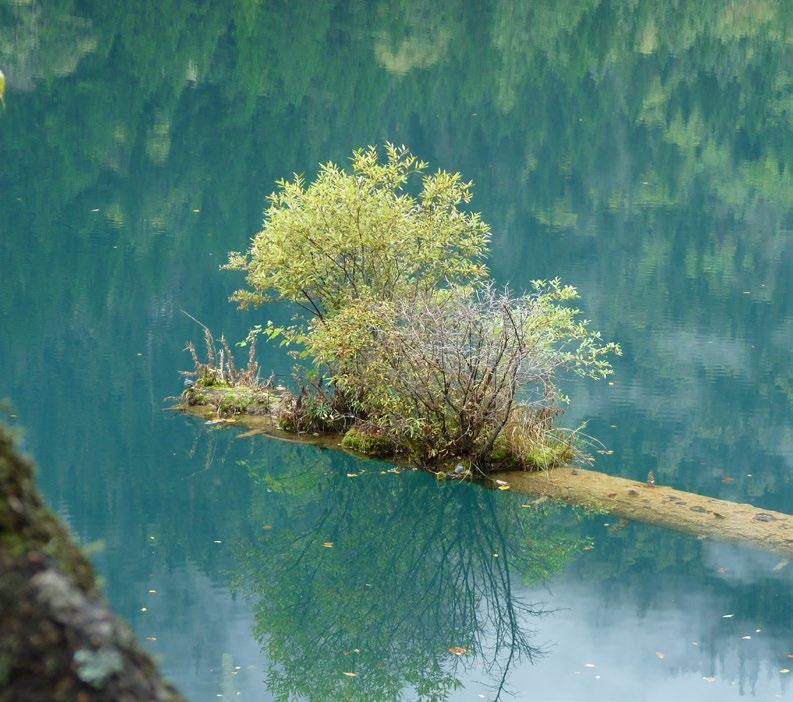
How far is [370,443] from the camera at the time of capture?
11.6 m

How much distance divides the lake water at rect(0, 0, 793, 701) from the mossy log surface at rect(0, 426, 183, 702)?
51 centimetres

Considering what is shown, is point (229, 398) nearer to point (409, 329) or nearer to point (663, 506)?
point (409, 329)

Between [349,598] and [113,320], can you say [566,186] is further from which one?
[349,598]

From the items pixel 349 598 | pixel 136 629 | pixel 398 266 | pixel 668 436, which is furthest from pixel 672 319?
pixel 136 629

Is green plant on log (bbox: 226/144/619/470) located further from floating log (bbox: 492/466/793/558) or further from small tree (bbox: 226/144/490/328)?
floating log (bbox: 492/466/793/558)

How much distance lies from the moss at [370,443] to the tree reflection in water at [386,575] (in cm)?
16

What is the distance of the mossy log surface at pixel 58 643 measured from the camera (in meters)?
1.88

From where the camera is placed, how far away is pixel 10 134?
28453mm

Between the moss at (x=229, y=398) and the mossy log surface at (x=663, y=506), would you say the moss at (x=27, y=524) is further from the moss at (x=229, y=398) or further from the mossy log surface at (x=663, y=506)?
the moss at (x=229, y=398)

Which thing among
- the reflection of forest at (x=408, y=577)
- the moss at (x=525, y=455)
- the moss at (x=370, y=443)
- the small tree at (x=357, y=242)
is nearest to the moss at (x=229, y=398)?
the reflection of forest at (x=408, y=577)

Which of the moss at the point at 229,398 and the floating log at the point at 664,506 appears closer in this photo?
the floating log at the point at 664,506

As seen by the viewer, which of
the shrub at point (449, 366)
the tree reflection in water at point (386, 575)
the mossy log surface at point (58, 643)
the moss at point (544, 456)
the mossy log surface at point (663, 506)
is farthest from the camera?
the moss at point (544, 456)

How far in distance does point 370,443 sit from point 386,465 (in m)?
0.26

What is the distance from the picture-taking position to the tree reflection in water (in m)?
8.48
